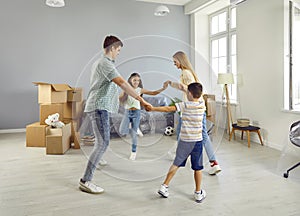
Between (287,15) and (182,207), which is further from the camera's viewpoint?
(287,15)

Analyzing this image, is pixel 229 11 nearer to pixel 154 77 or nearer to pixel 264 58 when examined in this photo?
pixel 264 58

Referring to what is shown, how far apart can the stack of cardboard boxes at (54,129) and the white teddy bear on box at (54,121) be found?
0.21 feet

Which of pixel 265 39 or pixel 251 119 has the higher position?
pixel 265 39

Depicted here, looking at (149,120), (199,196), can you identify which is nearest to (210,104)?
(149,120)

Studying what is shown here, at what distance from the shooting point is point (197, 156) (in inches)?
79.4

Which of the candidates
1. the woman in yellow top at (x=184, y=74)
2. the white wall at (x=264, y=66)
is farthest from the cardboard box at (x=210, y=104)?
the white wall at (x=264, y=66)

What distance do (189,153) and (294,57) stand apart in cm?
232

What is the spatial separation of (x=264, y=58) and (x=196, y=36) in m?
2.11

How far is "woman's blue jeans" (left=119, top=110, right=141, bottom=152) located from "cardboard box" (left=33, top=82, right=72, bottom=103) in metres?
2.00

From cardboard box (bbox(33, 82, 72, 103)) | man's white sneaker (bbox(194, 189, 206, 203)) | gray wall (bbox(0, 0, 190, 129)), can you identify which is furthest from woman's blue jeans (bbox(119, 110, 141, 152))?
gray wall (bbox(0, 0, 190, 129))

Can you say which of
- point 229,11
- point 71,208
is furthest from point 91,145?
point 229,11

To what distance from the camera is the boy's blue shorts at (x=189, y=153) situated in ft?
6.27

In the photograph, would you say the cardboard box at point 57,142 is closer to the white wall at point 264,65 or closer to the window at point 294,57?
the white wall at point 264,65

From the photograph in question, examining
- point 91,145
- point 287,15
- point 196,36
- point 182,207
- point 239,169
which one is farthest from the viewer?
Result: point 196,36
